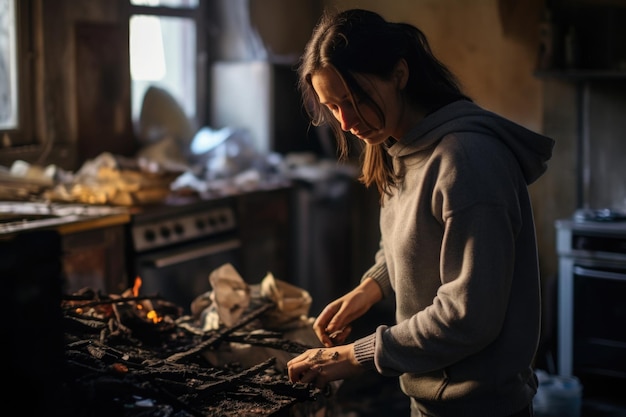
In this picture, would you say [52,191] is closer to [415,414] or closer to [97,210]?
[97,210]

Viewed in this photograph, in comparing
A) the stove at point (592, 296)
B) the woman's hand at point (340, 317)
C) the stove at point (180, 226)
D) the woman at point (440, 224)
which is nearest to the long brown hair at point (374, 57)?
the woman at point (440, 224)

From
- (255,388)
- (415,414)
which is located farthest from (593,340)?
(255,388)

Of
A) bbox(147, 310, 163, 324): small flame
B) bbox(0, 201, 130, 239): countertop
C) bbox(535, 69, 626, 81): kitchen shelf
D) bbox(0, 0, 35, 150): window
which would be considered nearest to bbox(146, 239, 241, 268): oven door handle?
bbox(0, 201, 130, 239): countertop

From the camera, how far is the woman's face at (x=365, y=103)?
1895mm

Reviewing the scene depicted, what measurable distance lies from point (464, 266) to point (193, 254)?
3.22 metres

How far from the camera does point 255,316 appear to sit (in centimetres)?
269

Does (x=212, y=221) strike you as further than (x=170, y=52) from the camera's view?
No

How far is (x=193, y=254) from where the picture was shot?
4.83 metres

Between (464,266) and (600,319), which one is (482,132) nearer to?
(464,266)

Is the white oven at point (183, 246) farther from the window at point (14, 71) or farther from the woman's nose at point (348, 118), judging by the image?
the woman's nose at point (348, 118)

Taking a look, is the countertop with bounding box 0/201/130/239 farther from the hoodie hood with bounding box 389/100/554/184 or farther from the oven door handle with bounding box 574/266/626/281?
the oven door handle with bounding box 574/266/626/281

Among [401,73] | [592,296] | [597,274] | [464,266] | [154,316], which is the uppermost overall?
[401,73]

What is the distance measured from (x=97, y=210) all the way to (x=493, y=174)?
290 cm

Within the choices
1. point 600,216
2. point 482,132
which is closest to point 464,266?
point 482,132
